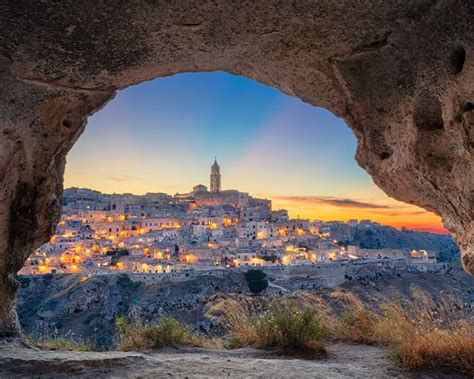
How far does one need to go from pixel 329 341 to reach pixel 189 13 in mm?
4398

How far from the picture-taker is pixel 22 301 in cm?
4638

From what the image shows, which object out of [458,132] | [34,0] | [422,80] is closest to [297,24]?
[422,80]

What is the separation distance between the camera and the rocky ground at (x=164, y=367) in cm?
347

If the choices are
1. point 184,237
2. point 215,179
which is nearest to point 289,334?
point 184,237

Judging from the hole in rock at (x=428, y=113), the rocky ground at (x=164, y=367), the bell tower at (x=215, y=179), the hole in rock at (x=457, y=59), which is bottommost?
the rocky ground at (x=164, y=367)

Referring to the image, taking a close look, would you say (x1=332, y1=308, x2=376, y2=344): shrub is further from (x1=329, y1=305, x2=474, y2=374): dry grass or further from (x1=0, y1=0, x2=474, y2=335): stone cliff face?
(x1=0, y1=0, x2=474, y2=335): stone cliff face

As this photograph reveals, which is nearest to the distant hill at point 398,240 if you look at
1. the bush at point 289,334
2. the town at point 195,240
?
the town at point 195,240

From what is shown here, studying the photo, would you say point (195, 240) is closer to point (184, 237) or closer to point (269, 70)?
point (184, 237)

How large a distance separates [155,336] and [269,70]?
338cm

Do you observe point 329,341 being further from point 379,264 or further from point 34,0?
point 379,264

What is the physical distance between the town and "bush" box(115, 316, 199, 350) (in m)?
49.4

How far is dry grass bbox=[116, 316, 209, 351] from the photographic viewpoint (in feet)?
16.2

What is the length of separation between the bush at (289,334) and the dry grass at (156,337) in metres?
0.65

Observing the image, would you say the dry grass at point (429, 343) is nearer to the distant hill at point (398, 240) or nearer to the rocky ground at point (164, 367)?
the rocky ground at point (164, 367)
